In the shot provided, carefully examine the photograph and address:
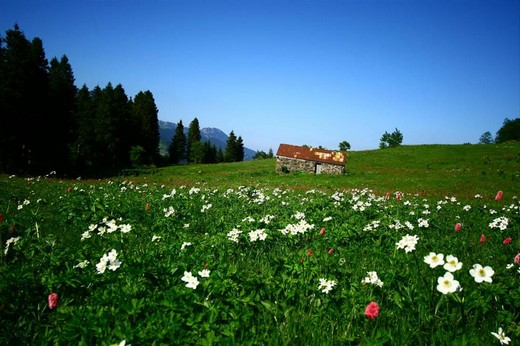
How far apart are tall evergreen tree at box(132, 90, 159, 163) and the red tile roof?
3906 centimetres

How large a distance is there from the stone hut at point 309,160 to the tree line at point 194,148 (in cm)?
4665

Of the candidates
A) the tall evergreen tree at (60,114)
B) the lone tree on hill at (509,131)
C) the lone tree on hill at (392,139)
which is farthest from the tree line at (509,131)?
the tall evergreen tree at (60,114)

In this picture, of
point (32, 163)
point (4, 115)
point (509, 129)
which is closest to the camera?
point (4, 115)

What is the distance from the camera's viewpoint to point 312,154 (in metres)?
47.2

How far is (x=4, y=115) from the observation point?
2906cm

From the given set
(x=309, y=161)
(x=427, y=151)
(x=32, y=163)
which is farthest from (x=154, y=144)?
(x=427, y=151)

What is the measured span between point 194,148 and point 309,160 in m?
52.0

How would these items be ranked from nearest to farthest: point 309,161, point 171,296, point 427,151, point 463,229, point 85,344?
point 85,344 → point 171,296 → point 463,229 → point 309,161 → point 427,151

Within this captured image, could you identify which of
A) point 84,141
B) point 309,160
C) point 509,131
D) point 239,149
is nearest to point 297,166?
point 309,160

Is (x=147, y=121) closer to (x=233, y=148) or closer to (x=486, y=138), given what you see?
(x=233, y=148)

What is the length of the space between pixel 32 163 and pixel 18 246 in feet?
126

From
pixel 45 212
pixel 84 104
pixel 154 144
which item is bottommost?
pixel 45 212

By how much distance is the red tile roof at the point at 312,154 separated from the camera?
44781 mm

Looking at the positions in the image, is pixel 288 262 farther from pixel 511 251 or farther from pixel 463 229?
pixel 463 229
